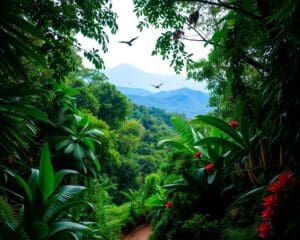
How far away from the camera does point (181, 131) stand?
4711mm

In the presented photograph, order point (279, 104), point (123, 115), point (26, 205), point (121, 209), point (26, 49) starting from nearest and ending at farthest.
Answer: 1. point (26, 49)
2. point (279, 104)
3. point (26, 205)
4. point (121, 209)
5. point (123, 115)

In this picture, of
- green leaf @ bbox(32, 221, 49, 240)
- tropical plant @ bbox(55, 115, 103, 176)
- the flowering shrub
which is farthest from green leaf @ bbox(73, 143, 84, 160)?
the flowering shrub

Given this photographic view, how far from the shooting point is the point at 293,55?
70.5 inches

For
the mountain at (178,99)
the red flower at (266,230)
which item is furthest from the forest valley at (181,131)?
the mountain at (178,99)

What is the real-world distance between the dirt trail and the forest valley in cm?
21

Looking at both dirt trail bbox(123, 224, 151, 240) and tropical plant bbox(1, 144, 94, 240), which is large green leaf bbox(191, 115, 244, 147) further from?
dirt trail bbox(123, 224, 151, 240)

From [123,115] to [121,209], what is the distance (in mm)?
8096

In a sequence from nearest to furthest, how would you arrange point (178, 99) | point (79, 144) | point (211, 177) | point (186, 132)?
point (211, 177), point (186, 132), point (79, 144), point (178, 99)

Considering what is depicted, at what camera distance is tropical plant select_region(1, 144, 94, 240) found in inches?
98.4

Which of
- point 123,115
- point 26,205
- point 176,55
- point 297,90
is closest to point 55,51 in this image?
point 176,55

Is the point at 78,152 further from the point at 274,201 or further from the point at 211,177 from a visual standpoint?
the point at 274,201

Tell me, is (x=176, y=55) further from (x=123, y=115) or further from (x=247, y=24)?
(x=123, y=115)

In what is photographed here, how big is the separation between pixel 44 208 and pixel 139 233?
3914 mm

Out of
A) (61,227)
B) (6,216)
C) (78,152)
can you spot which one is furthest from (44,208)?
(78,152)
